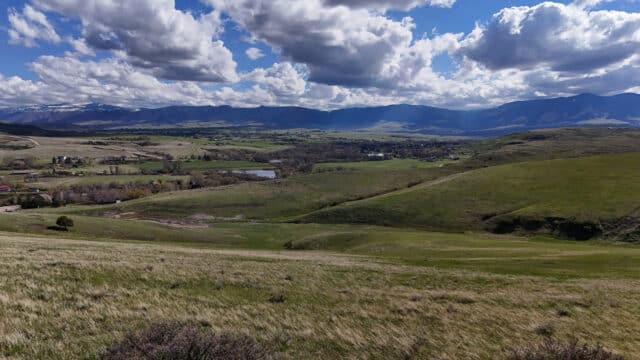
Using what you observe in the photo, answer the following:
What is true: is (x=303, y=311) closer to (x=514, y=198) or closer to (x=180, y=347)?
(x=180, y=347)

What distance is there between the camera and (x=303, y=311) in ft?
51.1

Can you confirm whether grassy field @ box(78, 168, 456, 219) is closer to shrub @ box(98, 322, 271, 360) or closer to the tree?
the tree

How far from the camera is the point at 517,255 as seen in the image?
146 feet

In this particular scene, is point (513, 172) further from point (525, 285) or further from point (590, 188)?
point (525, 285)

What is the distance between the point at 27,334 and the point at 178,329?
4164 mm

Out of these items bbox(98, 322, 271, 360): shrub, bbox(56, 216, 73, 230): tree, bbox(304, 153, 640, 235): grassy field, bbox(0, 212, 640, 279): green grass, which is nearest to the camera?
bbox(98, 322, 271, 360): shrub

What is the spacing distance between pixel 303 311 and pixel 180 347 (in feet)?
24.0

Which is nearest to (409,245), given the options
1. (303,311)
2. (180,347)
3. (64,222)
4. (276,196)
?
(303,311)

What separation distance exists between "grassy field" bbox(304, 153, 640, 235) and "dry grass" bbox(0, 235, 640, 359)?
6904 cm

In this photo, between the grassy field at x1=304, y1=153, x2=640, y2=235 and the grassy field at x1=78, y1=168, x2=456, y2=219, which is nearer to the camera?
the grassy field at x1=304, y1=153, x2=640, y2=235

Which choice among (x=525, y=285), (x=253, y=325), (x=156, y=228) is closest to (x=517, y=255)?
(x=525, y=285)

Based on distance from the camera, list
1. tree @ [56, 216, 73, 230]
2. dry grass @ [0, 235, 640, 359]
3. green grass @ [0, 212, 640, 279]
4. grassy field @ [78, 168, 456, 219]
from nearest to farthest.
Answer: dry grass @ [0, 235, 640, 359]
green grass @ [0, 212, 640, 279]
tree @ [56, 216, 73, 230]
grassy field @ [78, 168, 456, 219]

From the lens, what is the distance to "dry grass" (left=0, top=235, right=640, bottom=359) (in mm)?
11500

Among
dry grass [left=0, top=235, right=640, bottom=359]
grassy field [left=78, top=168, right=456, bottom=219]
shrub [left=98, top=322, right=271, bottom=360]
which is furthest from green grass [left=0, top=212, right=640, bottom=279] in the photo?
shrub [left=98, top=322, right=271, bottom=360]
